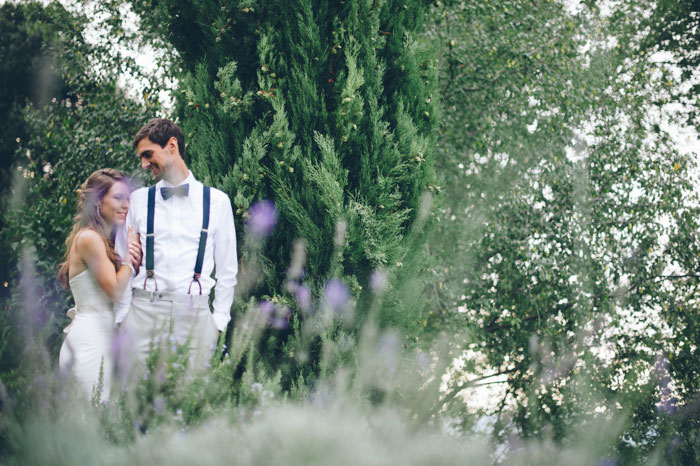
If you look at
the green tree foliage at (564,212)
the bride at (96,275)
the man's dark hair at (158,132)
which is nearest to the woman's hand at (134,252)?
the bride at (96,275)

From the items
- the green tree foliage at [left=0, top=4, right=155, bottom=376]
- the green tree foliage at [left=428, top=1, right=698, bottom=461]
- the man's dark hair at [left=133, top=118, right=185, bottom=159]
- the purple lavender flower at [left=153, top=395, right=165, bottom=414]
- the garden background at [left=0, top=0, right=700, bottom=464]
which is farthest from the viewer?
the green tree foliage at [left=0, top=4, right=155, bottom=376]

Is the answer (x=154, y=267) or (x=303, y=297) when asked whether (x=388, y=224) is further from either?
(x=154, y=267)

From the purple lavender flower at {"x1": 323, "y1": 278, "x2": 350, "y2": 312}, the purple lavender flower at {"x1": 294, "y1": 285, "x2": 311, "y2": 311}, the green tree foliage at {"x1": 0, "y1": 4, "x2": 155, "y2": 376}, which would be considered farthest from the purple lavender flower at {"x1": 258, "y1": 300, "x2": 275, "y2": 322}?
the green tree foliage at {"x1": 0, "y1": 4, "x2": 155, "y2": 376}

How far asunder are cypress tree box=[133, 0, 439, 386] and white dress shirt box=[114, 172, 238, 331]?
0.46 m

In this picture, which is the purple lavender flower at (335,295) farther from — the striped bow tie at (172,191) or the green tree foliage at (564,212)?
the green tree foliage at (564,212)

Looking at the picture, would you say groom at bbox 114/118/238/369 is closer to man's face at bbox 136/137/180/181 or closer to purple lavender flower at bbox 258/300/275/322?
man's face at bbox 136/137/180/181

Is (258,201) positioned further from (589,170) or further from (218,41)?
(589,170)

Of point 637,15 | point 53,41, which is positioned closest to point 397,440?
point 637,15

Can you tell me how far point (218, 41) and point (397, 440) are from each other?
10.7 feet

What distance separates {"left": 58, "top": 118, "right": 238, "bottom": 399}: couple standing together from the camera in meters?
3.31

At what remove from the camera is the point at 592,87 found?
813cm

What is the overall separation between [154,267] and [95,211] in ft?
2.28

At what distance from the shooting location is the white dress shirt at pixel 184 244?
10.9ft

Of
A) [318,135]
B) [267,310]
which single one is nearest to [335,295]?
[267,310]
